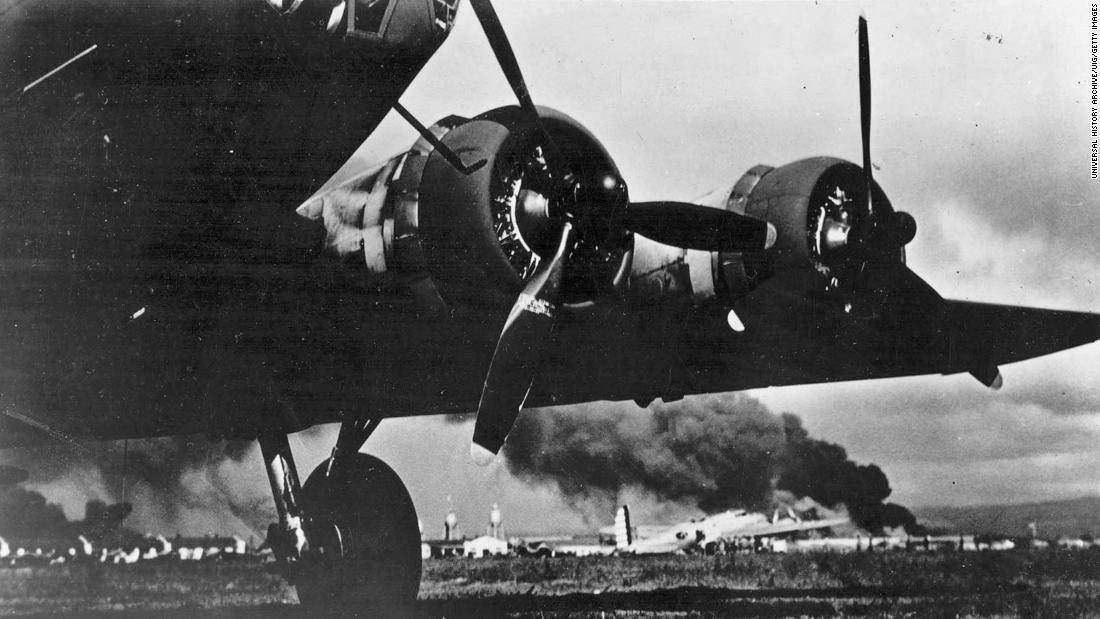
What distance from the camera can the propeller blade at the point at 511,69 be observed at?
221 inches

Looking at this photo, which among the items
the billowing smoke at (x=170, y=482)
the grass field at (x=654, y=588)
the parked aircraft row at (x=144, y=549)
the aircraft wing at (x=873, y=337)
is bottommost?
the grass field at (x=654, y=588)

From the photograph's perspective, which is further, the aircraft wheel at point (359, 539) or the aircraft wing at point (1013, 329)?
the aircraft wheel at point (359, 539)

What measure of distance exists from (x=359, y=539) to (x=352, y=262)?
3647 millimetres

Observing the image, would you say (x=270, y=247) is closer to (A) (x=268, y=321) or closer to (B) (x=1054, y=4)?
(A) (x=268, y=321)

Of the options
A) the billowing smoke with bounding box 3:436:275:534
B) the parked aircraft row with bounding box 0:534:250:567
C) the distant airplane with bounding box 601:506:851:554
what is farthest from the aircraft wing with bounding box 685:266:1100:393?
the parked aircraft row with bounding box 0:534:250:567

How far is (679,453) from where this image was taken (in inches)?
550

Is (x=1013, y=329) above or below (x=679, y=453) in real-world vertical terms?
above

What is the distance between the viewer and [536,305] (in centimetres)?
609

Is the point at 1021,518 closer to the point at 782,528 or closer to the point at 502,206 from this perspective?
the point at 502,206

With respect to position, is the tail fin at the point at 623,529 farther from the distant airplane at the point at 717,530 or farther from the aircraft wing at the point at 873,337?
the aircraft wing at the point at 873,337

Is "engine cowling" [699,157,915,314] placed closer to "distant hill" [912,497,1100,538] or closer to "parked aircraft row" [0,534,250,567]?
"distant hill" [912,497,1100,538]

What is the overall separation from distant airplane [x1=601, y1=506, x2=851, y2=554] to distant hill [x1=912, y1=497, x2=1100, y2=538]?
5219 mm

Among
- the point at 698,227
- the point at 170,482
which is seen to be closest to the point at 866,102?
the point at 698,227

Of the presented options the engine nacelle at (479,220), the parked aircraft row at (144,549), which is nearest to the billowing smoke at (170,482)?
the parked aircraft row at (144,549)
